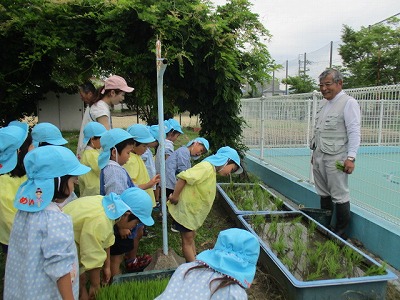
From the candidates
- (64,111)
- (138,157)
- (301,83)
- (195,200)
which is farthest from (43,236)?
(301,83)

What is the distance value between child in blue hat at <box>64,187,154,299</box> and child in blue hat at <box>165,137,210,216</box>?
4.60 ft

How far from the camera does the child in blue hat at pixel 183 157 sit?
3650 mm

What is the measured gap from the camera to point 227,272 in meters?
1.45

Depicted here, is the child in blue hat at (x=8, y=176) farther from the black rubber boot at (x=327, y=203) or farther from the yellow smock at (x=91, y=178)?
the black rubber boot at (x=327, y=203)

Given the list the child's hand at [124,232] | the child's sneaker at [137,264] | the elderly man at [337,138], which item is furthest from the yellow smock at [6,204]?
the elderly man at [337,138]

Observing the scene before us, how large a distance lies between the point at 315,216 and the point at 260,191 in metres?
0.93

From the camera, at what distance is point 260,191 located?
4.78m

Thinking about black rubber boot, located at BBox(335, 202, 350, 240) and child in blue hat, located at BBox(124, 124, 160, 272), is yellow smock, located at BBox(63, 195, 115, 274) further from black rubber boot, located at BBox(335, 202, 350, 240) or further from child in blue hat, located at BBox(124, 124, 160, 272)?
black rubber boot, located at BBox(335, 202, 350, 240)

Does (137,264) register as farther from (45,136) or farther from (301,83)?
(301,83)

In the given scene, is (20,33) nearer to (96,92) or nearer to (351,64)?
(96,92)

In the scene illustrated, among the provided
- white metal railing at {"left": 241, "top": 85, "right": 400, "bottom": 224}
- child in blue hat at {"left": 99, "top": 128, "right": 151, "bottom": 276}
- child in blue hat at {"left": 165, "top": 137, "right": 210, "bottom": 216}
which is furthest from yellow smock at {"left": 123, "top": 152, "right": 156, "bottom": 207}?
white metal railing at {"left": 241, "top": 85, "right": 400, "bottom": 224}

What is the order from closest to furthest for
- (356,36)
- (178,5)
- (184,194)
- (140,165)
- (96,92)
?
(184,194) < (140,165) < (96,92) < (178,5) < (356,36)

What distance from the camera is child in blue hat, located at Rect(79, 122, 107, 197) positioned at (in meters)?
3.32

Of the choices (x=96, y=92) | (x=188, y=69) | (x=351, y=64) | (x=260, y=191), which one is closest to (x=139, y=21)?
(x=188, y=69)
